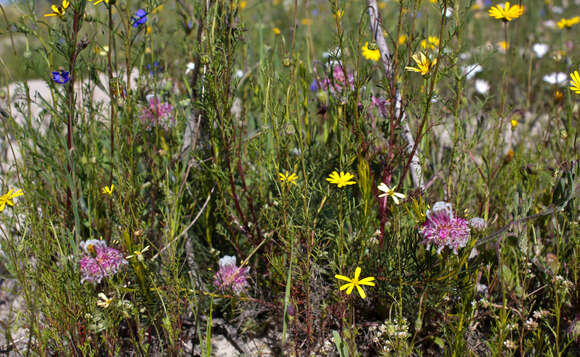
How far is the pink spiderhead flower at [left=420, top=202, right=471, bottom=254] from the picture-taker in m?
1.29

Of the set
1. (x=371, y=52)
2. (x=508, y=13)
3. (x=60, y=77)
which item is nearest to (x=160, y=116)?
(x=60, y=77)

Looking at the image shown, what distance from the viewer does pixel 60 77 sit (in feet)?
5.21

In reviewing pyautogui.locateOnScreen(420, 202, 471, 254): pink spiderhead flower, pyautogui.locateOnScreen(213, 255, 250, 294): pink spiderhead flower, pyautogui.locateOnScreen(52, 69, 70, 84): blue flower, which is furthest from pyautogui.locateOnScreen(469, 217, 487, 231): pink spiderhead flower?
pyautogui.locateOnScreen(52, 69, 70, 84): blue flower

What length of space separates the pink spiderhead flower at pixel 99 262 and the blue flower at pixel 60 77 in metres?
0.56

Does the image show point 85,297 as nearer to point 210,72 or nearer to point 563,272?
point 210,72

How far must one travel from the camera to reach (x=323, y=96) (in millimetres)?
1657

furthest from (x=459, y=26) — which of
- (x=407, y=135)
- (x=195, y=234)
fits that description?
(x=195, y=234)

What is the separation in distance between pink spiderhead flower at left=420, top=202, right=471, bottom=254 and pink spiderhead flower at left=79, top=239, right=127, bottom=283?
919 mm

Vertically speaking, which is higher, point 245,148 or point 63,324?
point 245,148

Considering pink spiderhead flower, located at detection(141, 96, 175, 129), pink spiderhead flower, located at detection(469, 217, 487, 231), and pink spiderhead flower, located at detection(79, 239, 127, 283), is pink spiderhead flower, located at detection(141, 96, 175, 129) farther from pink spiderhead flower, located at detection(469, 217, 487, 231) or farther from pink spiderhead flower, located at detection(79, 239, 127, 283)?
pink spiderhead flower, located at detection(469, 217, 487, 231)

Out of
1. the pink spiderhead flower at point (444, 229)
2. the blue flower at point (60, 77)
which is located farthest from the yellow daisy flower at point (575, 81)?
the blue flower at point (60, 77)

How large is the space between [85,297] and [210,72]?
79cm

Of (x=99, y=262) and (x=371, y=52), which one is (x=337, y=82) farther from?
(x=99, y=262)

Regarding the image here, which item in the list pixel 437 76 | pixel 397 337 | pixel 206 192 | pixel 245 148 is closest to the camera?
pixel 397 337
